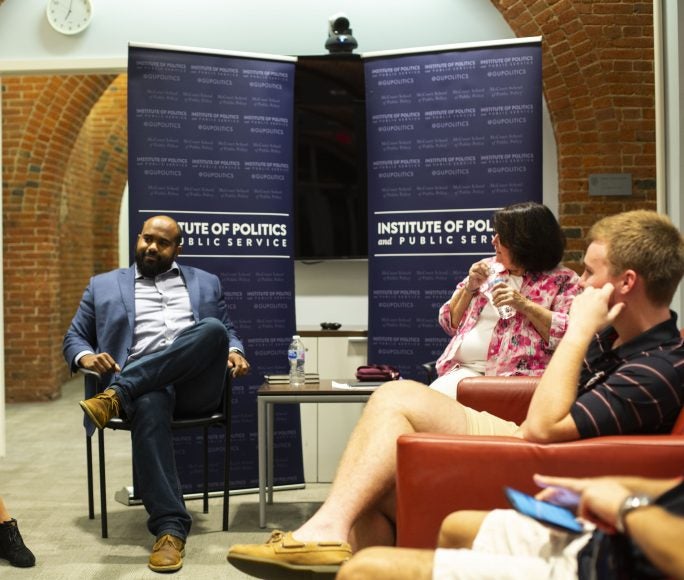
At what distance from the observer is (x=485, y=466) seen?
2.11 m

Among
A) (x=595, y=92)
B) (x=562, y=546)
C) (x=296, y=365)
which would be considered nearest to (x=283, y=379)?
(x=296, y=365)

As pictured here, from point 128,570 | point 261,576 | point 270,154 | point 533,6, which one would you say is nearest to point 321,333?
point 270,154

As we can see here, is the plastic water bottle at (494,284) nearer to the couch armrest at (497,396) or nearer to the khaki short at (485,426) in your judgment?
the couch armrest at (497,396)

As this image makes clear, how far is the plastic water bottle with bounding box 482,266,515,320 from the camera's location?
3.58m

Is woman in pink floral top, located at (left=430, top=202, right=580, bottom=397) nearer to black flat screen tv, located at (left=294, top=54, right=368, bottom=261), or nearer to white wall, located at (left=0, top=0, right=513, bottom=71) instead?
black flat screen tv, located at (left=294, top=54, right=368, bottom=261)

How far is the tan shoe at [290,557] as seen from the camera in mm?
2162

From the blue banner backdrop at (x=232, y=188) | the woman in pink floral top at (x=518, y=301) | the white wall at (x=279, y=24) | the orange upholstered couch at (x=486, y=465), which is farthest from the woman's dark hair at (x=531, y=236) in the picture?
the white wall at (x=279, y=24)

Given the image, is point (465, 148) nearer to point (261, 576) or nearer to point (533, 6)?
point (533, 6)

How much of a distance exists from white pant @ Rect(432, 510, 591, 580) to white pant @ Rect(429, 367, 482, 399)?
67.7 inches

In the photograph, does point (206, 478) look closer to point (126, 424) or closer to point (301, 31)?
point (126, 424)

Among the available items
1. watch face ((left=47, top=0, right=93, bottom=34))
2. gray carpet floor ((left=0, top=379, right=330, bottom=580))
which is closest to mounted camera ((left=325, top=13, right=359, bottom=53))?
watch face ((left=47, top=0, right=93, bottom=34))

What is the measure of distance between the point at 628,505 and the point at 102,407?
242 cm

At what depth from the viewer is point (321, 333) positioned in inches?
190

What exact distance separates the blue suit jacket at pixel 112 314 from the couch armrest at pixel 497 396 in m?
1.20
